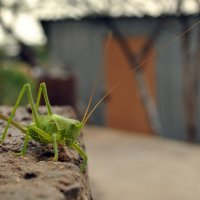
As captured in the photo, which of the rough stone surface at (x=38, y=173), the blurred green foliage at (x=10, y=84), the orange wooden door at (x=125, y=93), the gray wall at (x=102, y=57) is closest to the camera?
the rough stone surface at (x=38, y=173)

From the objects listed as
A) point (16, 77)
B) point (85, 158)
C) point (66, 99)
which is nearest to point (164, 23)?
point (66, 99)

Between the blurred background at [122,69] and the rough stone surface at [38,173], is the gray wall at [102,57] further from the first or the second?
the rough stone surface at [38,173]

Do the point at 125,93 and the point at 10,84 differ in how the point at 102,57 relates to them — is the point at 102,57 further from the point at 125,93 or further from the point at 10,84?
the point at 10,84

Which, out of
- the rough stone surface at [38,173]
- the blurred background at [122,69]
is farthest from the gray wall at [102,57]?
the rough stone surface at [38,173]

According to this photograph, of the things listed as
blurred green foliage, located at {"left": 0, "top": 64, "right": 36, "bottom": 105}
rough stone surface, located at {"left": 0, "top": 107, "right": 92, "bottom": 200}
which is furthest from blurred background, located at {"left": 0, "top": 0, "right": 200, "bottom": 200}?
rough stone surface, located at {"left": 0, "top": 107, "right": 92, "bottom": 200}

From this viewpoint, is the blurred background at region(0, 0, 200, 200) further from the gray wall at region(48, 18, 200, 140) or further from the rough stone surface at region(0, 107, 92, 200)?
the rough stone surface at region(0, 107, 92, 200)

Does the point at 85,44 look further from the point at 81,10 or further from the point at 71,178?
the point at 71,178
